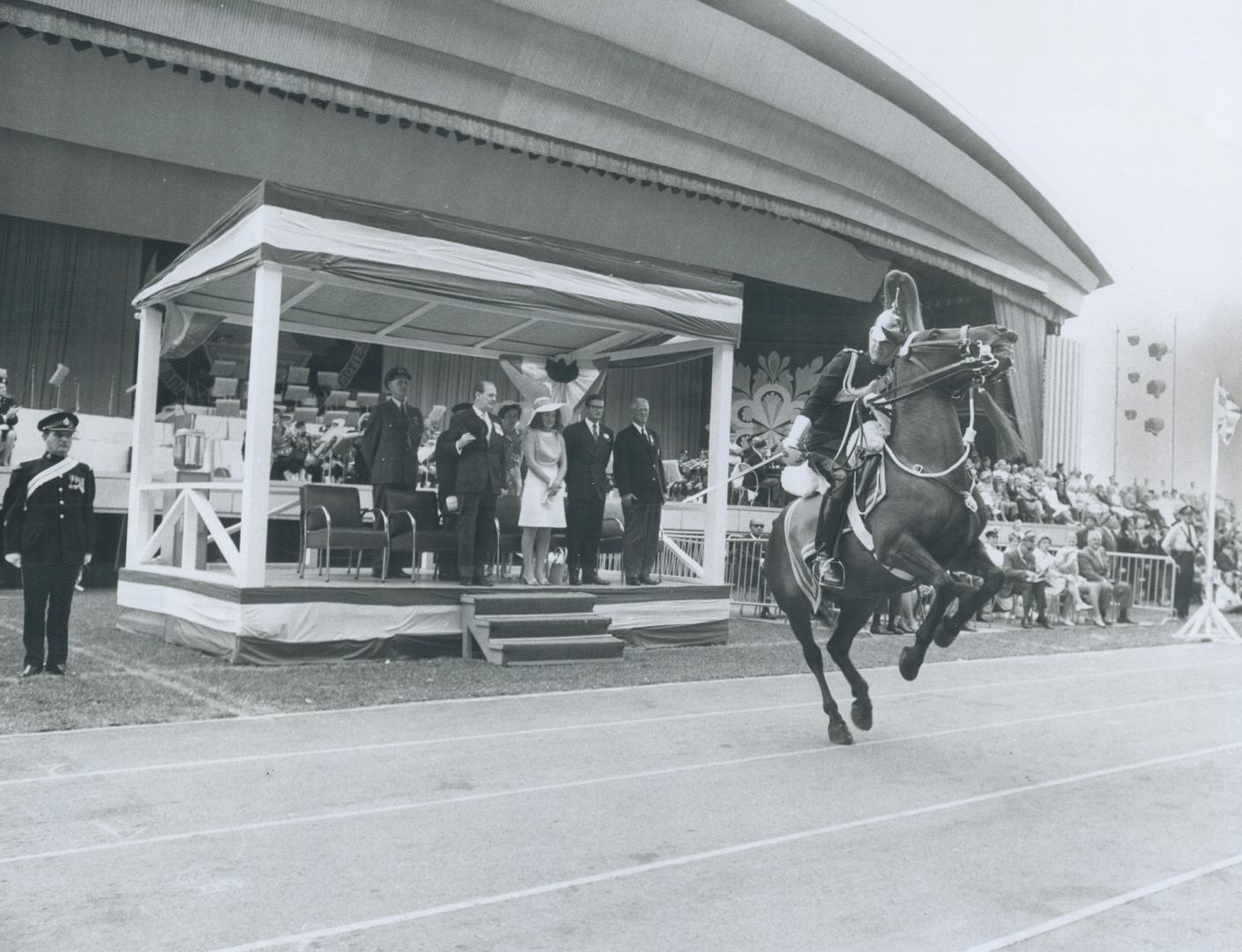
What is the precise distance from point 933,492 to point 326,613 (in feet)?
19.3

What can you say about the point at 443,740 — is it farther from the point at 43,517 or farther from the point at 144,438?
the point at 144,438

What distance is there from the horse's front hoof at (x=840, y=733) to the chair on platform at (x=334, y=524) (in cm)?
551

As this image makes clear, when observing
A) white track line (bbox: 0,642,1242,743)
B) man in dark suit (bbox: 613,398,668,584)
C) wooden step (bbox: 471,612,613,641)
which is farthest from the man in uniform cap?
wooden step (bbox: 471,612,613,641)

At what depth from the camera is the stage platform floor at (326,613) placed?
995cm

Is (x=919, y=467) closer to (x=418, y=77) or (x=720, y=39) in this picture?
(x=418, y=77)

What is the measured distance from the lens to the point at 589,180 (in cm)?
2195

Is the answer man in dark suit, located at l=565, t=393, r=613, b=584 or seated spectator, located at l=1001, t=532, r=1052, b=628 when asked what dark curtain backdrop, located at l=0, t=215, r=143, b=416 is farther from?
seated spectator, located at l=1001, t=532, r=1052, b=628

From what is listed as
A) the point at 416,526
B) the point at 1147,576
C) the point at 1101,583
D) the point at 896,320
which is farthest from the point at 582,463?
the point at 1147,576

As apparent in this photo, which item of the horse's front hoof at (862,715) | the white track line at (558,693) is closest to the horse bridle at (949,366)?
the horse's front hoof at (862,715)

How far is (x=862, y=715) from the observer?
7406mm

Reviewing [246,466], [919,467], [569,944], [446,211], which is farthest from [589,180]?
[569,944]

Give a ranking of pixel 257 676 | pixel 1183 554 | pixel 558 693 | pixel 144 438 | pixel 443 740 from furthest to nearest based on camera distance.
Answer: pixel 1183 554 → pixel 144 438 → pixel 257 676 → pixel 558 693 → pixel 443 740

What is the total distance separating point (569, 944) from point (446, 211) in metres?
18.1

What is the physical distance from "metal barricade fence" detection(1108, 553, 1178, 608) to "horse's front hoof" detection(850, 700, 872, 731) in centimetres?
1458
